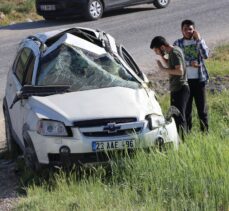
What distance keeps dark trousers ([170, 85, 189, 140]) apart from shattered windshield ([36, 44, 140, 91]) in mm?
575

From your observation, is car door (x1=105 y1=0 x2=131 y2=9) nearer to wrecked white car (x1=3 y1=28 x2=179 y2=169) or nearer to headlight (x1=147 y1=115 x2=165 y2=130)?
wrecked white car (x1=3 y1=28 x2=179 y2=169)

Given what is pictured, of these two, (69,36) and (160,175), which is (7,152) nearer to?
(69,36)

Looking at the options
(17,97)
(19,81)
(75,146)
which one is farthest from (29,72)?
(75,146)

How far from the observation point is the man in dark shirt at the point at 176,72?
8359 mm

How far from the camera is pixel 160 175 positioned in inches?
263

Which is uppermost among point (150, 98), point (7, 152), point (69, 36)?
point (69, 36)

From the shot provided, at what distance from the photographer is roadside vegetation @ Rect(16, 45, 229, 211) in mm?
6141

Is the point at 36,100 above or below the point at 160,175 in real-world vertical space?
above

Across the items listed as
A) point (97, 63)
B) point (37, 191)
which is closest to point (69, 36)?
point (97, 63)

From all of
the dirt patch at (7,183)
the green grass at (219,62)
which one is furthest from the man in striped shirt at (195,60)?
the green grass at (219,62)

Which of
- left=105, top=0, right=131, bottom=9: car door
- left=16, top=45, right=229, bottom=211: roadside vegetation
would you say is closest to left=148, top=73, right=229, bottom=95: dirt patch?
left=16, top=45, right=229, bottom=211: roadside vegetation

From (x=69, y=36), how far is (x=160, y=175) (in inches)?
115

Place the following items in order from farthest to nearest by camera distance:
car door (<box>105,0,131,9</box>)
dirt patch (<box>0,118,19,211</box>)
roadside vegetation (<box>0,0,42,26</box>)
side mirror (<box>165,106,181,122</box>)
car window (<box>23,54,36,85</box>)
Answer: roadside vegetation (<box>0,0,42,26</box>) → car door (<box>105,0,131,9</box>) → car window (<box>23,54,36,85</box>) → side mirror (<box>165,106,181,122</box>) → dirt patch (<box>0,118,19,211</box>)

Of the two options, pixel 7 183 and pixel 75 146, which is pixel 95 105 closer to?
pixel 75 146
